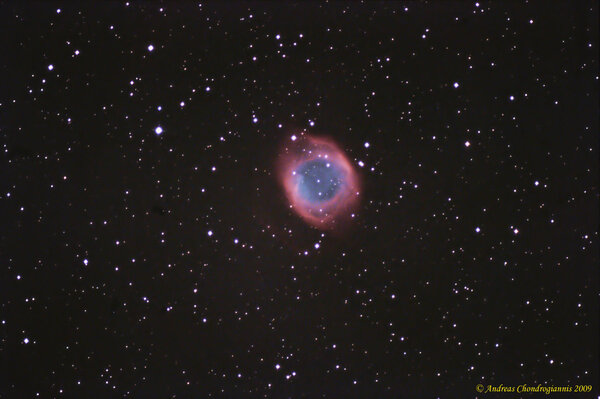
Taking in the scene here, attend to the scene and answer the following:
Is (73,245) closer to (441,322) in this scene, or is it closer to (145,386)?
(145,386)

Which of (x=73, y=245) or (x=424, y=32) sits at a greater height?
(x=424, y=32)

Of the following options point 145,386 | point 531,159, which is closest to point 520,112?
point 531,159

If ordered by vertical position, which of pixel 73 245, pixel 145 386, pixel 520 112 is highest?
pixel 520 112
